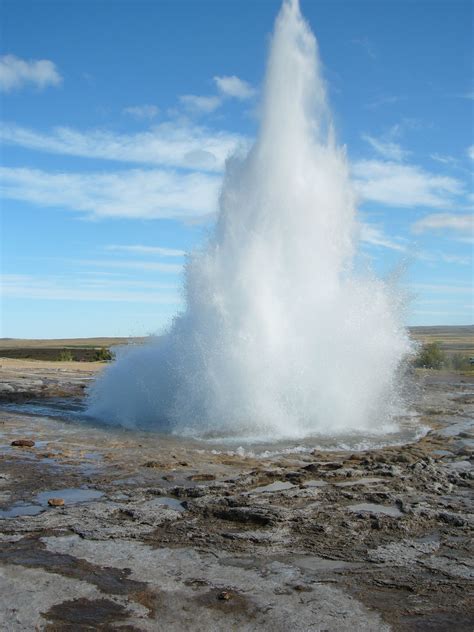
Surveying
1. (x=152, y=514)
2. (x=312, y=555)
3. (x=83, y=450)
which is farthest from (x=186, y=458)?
(x=312, y=555)

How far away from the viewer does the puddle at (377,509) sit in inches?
292

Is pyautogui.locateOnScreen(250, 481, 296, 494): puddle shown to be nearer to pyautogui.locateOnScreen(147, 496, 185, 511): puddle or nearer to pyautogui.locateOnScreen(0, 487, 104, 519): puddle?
pyautogui.locateOnScreen(147, 496, 185, 511): puddle

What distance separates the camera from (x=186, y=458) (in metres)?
11.0

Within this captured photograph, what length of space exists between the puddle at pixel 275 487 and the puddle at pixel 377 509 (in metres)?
1.21

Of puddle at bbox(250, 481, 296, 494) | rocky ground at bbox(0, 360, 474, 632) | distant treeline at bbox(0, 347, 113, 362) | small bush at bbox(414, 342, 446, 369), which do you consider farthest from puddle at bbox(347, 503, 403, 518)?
small bush at bbox(414, 342, 446, 369)

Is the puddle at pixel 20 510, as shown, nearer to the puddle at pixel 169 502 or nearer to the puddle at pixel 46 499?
the puddle at pixel 46 499

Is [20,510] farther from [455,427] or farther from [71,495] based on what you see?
[455,427]

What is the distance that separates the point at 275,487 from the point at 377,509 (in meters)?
1.63

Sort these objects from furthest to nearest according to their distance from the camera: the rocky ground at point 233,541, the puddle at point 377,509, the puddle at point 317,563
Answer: the puddle at point 377,509, the puddle at point 317,563, the rocky ground at point 233,541

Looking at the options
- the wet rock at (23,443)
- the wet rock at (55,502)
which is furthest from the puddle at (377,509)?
the wet rock at (23,443)

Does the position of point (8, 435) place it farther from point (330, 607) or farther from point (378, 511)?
point (330, 607)

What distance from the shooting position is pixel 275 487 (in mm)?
8766

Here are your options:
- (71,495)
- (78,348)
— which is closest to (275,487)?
(71,495)

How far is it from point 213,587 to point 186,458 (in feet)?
19.3
